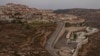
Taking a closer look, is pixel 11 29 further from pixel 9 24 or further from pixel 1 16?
pixel 1 16

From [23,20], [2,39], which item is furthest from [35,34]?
[23,20]

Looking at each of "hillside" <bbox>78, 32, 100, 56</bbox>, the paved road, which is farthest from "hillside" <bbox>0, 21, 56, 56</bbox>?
"hillside" <bbox>78, 32, 100, 56</bbox>

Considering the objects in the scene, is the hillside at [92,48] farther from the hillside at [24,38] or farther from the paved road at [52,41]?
the hillside at [24,38]

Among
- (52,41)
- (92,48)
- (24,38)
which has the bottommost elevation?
(92,48)

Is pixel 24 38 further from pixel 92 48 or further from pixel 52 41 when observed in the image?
pixel 92 48

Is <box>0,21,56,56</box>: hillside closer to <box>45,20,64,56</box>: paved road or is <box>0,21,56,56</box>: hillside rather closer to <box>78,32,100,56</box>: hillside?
<box>45,20,64,56</box>: paved road

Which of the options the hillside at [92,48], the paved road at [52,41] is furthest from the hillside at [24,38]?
the hillside at [92,48]

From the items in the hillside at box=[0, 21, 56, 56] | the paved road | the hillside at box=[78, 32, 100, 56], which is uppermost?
the hillside at box=[0, 21, 56, 56]

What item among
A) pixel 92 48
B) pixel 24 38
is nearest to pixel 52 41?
pixel 24 38
